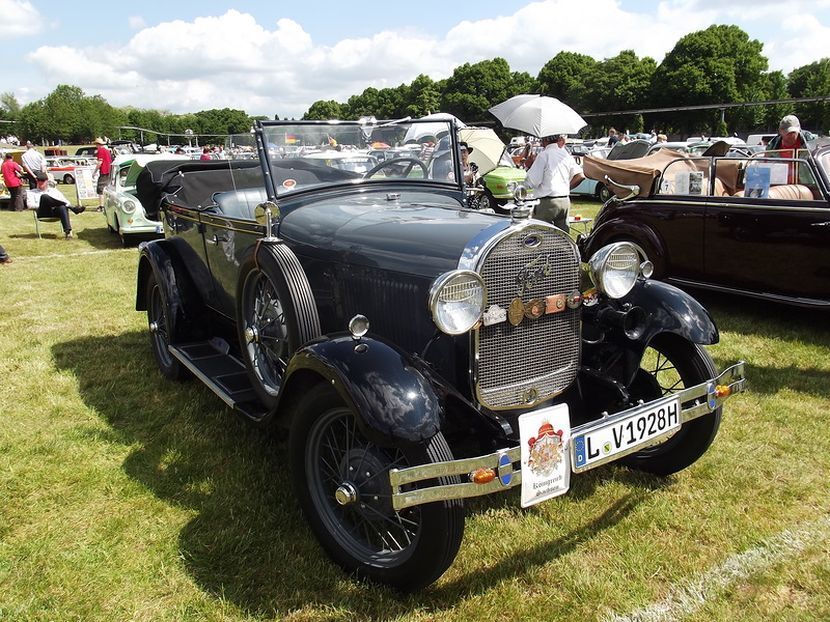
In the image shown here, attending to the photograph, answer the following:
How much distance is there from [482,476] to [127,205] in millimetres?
10197

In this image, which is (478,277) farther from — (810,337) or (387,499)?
(810,337)

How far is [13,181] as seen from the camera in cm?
1486

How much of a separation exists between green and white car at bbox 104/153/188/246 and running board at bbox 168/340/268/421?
674 cm

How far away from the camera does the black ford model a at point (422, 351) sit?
2.25 meters

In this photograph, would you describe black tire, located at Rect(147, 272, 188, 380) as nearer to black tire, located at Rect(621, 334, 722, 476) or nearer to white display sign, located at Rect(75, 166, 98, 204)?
black tire, located at Rect(621, 334, 722, 476)

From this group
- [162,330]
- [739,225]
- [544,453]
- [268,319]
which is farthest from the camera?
[739,225]

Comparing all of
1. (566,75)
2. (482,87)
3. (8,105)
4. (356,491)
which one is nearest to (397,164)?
(356,491)

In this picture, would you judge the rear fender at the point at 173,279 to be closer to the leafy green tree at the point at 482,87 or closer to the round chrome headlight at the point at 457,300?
the round chrome headlight at the point at 457,300

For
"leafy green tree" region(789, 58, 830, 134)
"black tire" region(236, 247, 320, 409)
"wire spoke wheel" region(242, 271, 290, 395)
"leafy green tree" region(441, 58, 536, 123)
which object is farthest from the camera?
"leafy green tree" region(441, 58, 536, 123)

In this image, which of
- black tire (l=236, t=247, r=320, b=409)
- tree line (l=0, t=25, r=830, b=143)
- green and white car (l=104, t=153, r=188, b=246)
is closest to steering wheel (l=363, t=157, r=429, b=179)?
black tire (l=236, t=247, r=320, b=409)

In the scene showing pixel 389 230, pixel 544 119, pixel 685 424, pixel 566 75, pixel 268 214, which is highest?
pixel 566 75

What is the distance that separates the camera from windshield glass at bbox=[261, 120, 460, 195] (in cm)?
367

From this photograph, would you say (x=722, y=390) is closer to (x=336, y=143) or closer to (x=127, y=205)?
(x=336, y=143)

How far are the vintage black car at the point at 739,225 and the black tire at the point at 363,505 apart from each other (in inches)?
157
